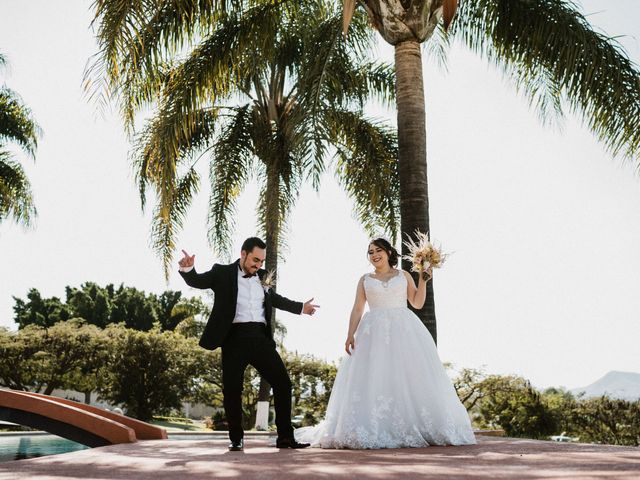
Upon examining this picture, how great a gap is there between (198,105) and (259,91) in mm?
4794

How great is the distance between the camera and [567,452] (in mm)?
5188

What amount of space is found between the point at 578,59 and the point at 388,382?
606 cm

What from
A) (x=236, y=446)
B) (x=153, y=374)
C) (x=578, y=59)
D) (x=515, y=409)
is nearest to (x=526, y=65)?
(x=578, y=59)

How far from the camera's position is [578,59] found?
32.6 ft

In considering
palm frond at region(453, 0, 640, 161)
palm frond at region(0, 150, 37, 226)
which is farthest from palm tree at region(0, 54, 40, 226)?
palm frond at region(453, 0, 640, 161)

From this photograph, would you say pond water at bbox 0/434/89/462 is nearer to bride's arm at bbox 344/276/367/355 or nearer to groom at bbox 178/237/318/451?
groom at bbox 178/237/318/451

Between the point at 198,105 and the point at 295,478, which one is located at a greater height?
the point at 198,105

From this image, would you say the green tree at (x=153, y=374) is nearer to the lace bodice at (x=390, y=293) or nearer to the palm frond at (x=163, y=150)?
the palm frond at (x=163, y=150)

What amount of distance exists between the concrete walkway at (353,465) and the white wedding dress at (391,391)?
24.8 inches

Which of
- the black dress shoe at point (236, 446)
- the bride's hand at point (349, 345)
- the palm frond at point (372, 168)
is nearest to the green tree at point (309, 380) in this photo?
the palm frond at point (372, 168)

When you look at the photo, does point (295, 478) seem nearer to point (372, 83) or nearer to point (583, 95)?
point (583, 95)

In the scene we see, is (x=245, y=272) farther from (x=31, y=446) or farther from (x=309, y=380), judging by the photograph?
(x=309, y=380)

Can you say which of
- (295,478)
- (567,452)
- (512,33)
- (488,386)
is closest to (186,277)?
(295,478)

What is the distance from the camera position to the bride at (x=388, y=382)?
645 centimetres
